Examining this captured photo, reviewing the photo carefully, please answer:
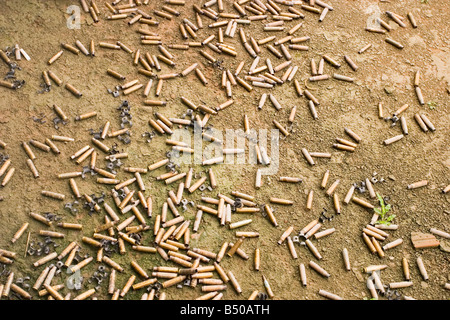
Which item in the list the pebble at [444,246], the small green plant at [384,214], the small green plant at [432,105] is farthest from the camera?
the small green plant at [432,105]

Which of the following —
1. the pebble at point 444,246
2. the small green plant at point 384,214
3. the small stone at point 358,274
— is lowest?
the pebble at point 444,246

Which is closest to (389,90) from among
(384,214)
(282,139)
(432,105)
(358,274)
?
(432,105)

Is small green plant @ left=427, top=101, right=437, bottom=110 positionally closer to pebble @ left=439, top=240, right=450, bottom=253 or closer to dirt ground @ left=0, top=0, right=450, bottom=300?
dirt ground @ left=0, top=0, right=450, bottom=300

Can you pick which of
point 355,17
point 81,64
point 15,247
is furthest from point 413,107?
point 15,247

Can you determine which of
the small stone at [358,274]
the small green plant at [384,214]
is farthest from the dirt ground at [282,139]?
the small green plant at [384,214]

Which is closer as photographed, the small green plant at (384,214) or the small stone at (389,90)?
the small green plant at (384,214)

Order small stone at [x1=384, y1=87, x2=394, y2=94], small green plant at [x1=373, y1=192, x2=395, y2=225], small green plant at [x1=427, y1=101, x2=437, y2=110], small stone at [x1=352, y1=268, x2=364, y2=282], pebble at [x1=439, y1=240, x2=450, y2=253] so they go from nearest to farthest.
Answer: small stone at [x1=352, y1=268, x2=364, y2=282] < pebble at [x1=439, y1=240, x2=450, y2=253] < small green plant at [x1=373, y1=192, x2=395, y2=225] < small green plant at [x1=427, y1=101, x2=437, y2=110] < small stone at [x1=384, y1=87, x2=394, y2=94]

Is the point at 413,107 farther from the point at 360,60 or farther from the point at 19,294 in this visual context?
the point at 19,294

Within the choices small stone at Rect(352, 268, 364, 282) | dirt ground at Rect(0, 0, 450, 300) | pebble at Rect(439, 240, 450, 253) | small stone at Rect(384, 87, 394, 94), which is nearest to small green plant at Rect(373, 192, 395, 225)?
dirt ground at Rect(0, 0, 450, 300)

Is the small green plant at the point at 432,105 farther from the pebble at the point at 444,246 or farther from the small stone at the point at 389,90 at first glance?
the pebble at the point at 444,246
